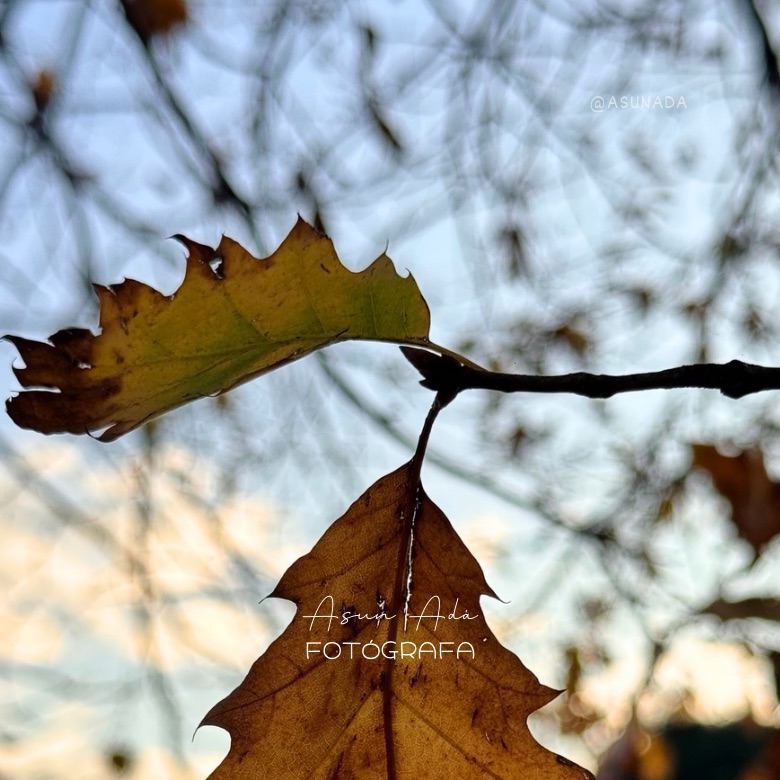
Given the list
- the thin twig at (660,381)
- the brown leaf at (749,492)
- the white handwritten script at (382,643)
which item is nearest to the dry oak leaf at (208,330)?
the thin twig at (660,381)

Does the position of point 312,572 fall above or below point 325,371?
below

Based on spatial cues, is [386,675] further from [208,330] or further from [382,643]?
[208,330]

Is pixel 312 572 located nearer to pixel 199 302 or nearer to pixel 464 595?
pixel 464 595

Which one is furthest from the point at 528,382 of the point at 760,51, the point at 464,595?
the point at 760,51

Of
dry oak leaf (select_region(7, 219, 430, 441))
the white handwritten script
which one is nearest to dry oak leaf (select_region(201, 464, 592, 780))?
the white handwritten script

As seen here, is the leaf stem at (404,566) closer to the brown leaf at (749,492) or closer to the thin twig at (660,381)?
the thin twig at (660,381)

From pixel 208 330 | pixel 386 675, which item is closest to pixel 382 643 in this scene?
pixel 386 675
